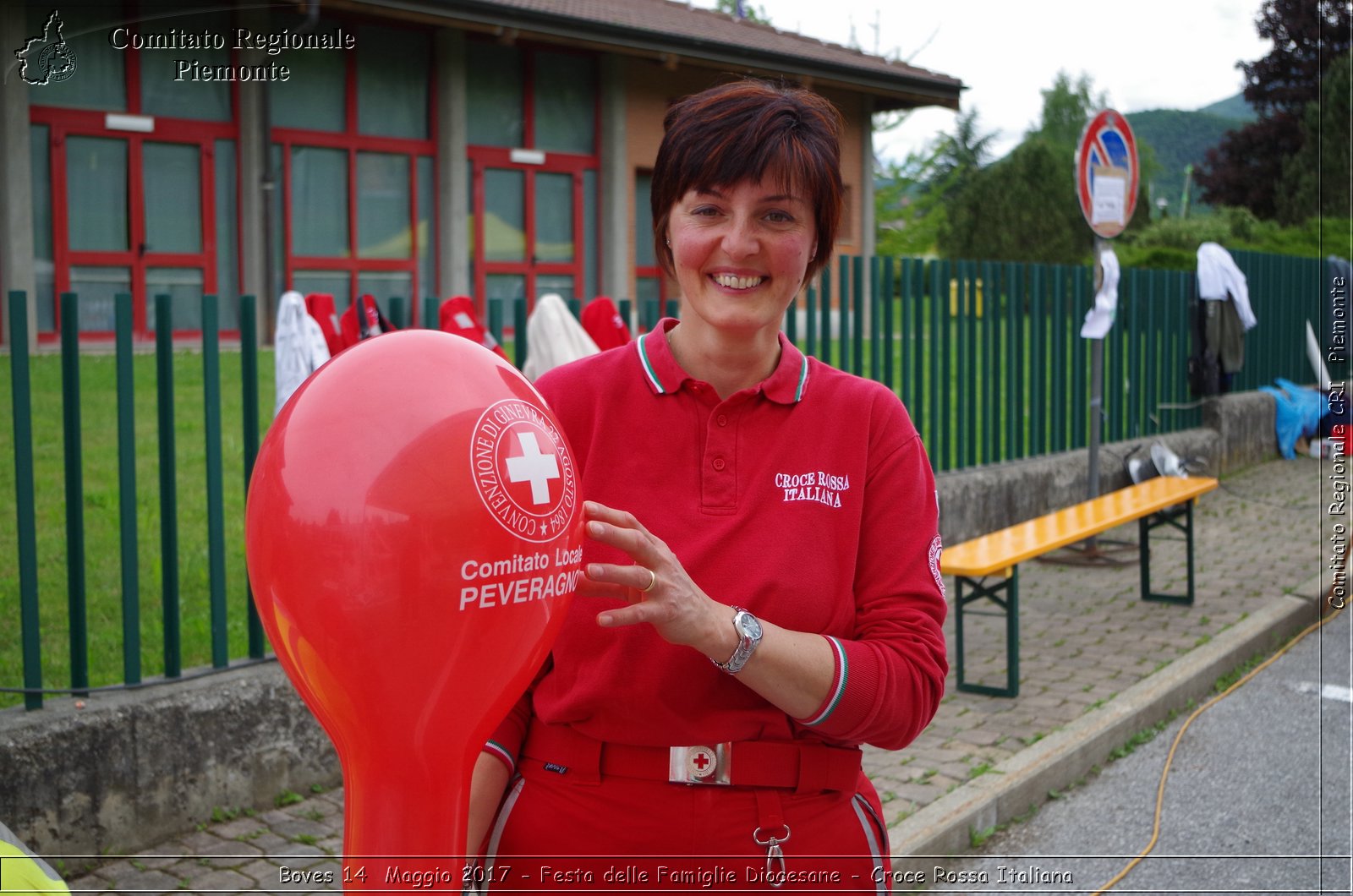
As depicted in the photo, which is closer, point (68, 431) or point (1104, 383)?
point (68, 431)

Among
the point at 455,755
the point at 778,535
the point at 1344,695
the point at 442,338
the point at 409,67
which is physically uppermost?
the point at 409,67

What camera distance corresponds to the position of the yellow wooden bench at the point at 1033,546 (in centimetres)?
586

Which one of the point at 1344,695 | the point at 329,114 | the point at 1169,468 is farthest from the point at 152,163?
the point at 1344,695

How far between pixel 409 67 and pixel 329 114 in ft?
4.23

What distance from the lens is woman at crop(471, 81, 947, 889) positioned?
1796 millimetres

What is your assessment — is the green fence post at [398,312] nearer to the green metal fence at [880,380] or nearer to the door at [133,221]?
the green metal fence at [880,380]

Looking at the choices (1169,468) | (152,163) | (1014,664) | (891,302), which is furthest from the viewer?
(152,163)

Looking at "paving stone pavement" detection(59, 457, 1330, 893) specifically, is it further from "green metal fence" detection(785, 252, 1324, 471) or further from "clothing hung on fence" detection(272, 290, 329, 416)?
"clothing hung on fence" detection(272, 290, 329, 416)

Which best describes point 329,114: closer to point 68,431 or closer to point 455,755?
point 68,431

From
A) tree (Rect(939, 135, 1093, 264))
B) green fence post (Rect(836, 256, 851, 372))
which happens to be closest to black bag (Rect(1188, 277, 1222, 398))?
green fence post (Rect(836, 256, 851, 372))

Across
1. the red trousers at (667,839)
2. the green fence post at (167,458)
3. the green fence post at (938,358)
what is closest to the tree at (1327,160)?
the green fence post at (938,358)

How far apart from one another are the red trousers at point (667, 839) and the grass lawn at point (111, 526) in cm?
292

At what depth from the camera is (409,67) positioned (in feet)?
55.4

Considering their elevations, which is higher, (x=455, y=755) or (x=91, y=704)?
(x=455, y=755)
